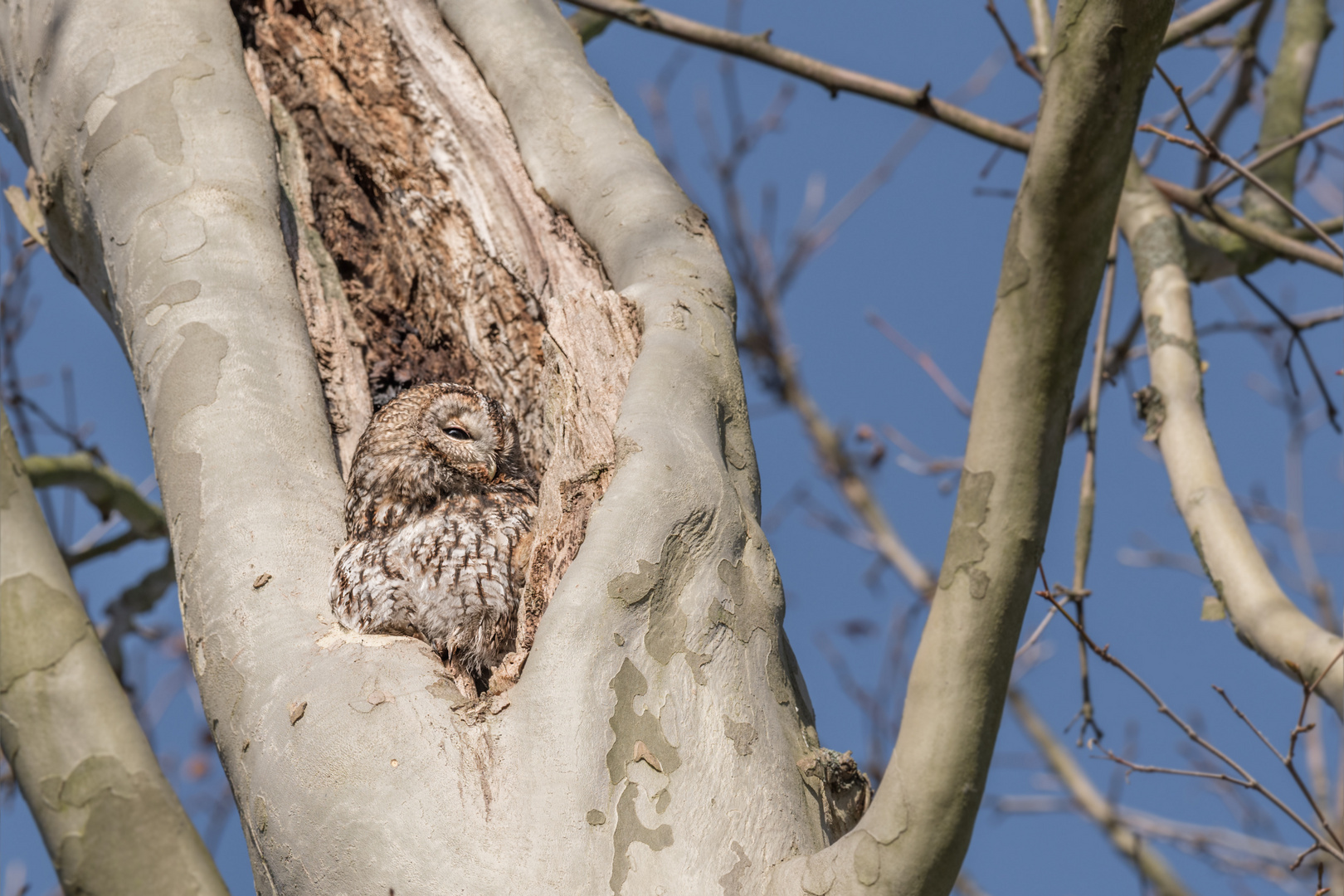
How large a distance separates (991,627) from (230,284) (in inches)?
65.9

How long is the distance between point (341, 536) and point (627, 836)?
2.91ft

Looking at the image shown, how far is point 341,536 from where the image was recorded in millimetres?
2023

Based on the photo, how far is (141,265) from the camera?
87.1 inches

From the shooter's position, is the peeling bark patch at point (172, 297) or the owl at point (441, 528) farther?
the owl at point (441, 528)

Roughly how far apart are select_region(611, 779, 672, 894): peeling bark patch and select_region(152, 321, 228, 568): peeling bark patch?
96cm

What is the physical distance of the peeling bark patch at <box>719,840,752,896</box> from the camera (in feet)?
4.70

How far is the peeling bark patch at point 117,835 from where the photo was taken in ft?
5.45

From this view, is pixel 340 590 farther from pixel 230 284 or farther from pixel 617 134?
pixel 617 134

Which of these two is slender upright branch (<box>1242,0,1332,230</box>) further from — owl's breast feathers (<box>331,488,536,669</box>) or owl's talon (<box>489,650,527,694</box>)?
owl's talon (<box>489,650,527,694</box>)

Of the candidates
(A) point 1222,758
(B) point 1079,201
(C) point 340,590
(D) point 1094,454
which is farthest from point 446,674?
(D) point 1094,454

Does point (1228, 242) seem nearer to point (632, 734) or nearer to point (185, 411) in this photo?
point (632, 734)

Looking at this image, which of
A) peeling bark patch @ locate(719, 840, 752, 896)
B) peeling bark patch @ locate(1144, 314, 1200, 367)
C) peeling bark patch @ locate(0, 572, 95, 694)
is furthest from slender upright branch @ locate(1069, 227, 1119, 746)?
peeling bark patch @ locate(0, 572, 95, 694)

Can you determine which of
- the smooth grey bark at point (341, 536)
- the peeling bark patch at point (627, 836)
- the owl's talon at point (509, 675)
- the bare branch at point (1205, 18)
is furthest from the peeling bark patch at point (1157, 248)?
the peeling bark patch at point (627, 836)

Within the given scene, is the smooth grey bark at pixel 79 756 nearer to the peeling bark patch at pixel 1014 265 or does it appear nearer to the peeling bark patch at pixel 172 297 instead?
the peeling bark patch at pixel 172 297
